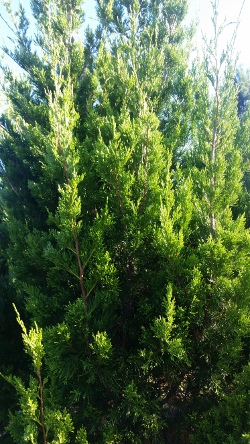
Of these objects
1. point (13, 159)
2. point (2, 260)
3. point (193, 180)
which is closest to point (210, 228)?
point (193, 180)

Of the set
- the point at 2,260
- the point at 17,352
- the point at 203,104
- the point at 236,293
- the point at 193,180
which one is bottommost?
the point at 17,352

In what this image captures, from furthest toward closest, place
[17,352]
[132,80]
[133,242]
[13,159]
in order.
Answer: [13,159] → [17,352] → [132,80] → [133,242]

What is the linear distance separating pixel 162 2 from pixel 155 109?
279 centimetres

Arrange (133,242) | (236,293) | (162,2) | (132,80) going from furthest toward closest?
(162,2) < (132,80) < (133,242) < (236,293)

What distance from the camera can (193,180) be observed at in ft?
11.7

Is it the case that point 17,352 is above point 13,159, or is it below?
below

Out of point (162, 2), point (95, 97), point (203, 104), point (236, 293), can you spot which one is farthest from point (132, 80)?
point (162, 2)

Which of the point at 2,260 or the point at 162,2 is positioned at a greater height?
the point at 162,2

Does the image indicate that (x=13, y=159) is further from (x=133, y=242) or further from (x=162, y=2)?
(x=162, y=2)

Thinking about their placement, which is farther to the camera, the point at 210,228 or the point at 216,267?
the point at 210,228

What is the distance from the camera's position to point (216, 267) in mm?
2867

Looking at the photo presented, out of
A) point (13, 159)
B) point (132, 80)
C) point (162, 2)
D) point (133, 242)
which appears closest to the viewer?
point (133, 242)

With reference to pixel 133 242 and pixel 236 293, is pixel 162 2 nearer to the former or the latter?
pixel 133 242

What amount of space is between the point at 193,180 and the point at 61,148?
146cm
